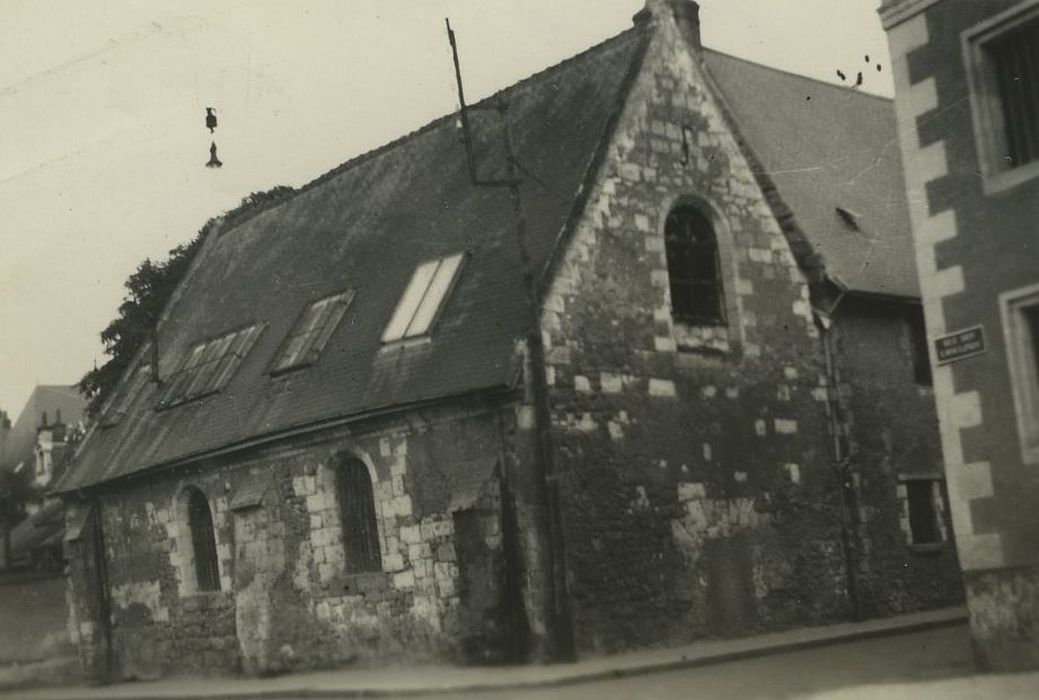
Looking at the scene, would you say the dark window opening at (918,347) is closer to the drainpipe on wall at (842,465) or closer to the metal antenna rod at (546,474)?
the drainpipe on wall at (842,465)

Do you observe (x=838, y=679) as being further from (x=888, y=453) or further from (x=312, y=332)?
(x=312, y=332)

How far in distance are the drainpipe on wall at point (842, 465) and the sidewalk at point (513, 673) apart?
699mm

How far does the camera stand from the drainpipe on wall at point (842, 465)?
19.1 meters

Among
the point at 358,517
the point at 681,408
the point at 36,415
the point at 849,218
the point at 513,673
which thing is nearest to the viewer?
the point at 513,673

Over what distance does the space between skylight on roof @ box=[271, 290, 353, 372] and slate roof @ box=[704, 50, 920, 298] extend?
276 inches

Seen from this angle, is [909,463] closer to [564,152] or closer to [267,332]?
[564,152]

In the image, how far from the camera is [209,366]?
23.3m

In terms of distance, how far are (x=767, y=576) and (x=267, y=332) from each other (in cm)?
962

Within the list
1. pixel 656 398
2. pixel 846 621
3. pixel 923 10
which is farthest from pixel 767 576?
pixel 923 10

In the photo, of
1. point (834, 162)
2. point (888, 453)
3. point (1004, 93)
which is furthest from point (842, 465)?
point (1004, 93)

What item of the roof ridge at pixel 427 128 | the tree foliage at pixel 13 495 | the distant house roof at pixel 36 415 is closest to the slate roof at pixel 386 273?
the roof ridge at pixel 427 128

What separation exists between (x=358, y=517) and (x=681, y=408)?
482cm

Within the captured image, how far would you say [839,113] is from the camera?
998 inches

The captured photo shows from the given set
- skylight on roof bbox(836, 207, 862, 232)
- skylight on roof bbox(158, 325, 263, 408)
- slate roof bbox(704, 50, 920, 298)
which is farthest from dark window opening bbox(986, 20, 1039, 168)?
skylight on roof bbox(158, 325, 263, 408)
